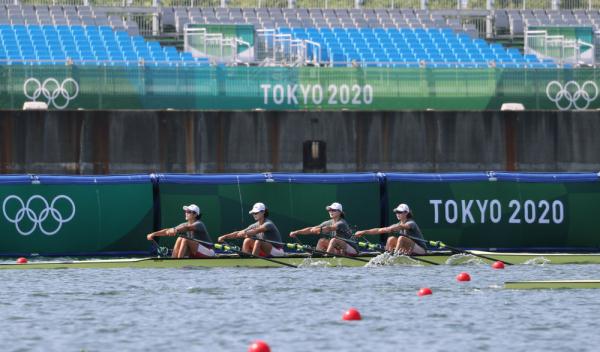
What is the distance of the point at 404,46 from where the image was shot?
47.3m

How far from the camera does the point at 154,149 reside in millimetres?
34344

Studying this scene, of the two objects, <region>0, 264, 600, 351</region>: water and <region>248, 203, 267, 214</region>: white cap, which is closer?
<region>0, 264, 600, 351</region>: water

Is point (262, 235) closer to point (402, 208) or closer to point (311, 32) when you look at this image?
point (402, 208)

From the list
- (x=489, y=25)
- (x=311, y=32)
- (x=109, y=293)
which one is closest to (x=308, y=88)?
(x=311, y=32)

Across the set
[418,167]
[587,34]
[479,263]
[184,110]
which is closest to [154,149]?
[184,110]

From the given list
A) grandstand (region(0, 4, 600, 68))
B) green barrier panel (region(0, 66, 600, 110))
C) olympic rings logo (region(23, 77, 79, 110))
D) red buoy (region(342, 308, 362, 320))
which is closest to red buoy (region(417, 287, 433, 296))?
red buoy (region(342, 308, 362, 320))

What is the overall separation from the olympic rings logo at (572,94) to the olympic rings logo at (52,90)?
12.4 meters

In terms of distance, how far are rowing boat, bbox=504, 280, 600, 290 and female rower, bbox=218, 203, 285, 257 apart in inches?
212

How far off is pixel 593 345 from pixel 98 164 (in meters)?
18.1

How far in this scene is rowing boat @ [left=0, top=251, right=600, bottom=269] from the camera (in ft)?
85.1

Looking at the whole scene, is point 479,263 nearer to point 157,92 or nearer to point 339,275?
point 339,275

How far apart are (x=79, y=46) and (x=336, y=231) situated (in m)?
18.5

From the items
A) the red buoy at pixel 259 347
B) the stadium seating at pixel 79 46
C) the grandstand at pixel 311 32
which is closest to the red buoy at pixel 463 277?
the red buoy at pixel 259 347

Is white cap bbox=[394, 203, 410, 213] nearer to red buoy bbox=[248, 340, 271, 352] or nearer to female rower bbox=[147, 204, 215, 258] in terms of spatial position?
female rower bbox=[147, 204, 215, 258]
